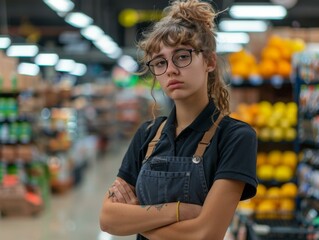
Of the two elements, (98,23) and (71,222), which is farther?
(98,23)

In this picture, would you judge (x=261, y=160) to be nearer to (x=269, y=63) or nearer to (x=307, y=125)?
(x=307, y=125)

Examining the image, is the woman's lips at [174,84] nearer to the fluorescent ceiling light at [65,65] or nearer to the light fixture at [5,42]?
the light fixture at [5,42]

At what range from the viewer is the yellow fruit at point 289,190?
648cm

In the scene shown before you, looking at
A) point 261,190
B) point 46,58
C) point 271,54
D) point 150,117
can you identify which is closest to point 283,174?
point 261,190

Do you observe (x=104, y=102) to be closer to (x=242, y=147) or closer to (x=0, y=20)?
(x=0, y=20)

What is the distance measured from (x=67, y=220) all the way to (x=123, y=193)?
7662mm

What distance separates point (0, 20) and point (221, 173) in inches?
890

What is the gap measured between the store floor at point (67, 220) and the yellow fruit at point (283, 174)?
6.75ft

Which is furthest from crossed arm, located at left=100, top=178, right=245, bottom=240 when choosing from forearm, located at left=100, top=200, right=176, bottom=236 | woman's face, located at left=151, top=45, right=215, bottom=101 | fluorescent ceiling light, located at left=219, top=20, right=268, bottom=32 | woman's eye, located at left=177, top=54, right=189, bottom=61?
fluorescent ceiling light, located at left=219, top=20, right=268, bottom=32

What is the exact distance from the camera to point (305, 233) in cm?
454

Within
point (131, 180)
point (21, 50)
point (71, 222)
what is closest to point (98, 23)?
point (21, 50)

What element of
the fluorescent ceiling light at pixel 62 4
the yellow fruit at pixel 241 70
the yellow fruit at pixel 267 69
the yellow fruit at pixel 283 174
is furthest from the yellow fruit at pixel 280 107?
the fluorescent ceiling light at pixel 62 4

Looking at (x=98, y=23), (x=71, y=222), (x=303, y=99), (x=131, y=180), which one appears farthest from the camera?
(x=98, y=23)

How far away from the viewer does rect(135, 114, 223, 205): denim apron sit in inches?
78.4
